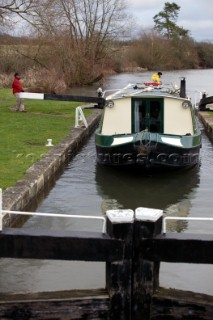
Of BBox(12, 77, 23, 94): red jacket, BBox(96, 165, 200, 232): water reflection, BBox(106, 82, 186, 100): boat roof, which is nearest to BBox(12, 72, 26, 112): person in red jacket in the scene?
BBox(12, 77, 23, 94): red jacket

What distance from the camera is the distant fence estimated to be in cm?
484

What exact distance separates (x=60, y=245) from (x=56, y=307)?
2.16 ft

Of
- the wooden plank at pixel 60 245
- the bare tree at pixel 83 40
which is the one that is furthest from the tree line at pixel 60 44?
the wooden plank at pixel 60 245

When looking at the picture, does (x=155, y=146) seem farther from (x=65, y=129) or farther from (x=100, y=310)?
(x=100, y=310)

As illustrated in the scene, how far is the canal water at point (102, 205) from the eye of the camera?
6793 mm

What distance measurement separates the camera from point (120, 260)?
193 inches

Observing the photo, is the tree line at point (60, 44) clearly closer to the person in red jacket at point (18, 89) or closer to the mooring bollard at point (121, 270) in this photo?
the person in red jacket at point (18, 89)

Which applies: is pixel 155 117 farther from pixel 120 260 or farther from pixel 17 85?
pixel 120 260

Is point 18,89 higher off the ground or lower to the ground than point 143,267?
higher

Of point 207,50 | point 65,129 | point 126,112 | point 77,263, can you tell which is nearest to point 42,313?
point 77,263

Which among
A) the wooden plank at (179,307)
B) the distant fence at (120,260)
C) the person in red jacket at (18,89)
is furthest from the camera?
the person in red jacket at (18,89)

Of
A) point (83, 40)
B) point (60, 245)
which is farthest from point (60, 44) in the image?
point (60, 245)

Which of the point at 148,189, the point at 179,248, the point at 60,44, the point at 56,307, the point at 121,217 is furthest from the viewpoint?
the point at 60,44

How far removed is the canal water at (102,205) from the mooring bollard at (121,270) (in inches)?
65.9
